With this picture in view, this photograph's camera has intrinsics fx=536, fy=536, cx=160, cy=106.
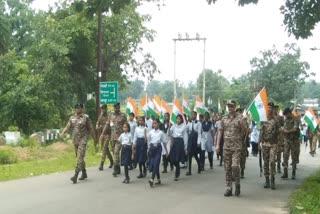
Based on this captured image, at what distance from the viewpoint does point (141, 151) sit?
1412 centimetres

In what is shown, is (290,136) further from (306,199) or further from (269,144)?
(306,199)

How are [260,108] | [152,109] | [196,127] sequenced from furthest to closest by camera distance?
[152,109] < [196,127] < [260,108]

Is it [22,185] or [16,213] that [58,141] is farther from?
[16,213]

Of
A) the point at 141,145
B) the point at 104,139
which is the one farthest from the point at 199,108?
the point at 141,145

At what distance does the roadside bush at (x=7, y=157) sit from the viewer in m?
18.6

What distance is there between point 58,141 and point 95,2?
14559 millimetres

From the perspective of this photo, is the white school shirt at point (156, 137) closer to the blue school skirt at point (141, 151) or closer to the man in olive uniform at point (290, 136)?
the blue school skirt at point (141, 151)

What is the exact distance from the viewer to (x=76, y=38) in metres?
35.1

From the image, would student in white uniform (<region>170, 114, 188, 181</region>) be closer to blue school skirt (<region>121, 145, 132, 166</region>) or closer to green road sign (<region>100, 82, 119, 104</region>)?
blue school skirt (<region>121, 145, 132, 166</region>)

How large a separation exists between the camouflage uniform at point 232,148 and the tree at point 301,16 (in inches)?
186

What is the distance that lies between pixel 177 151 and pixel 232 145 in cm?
320

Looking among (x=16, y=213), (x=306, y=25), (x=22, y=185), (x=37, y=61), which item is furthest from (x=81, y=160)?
(x=37, y=61)

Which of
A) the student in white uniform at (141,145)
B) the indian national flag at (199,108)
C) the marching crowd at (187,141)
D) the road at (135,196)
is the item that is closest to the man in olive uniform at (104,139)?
the marching crowd at (187,141)

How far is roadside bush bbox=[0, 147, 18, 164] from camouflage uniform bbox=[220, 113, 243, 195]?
10.0 m
